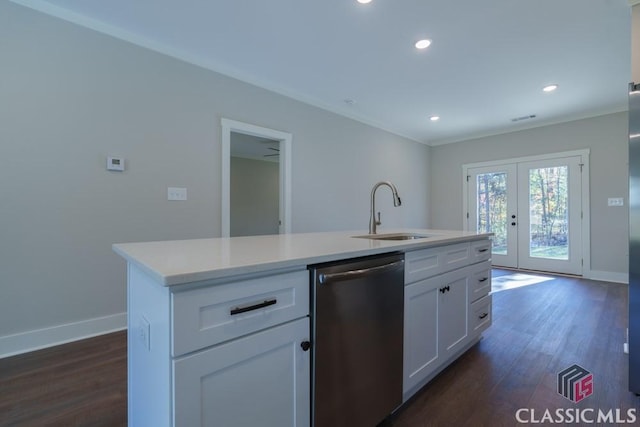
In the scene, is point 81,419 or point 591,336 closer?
point 81,419

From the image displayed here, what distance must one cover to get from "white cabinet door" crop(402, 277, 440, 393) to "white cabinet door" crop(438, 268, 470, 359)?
0.07 meters

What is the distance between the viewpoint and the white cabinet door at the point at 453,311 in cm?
177

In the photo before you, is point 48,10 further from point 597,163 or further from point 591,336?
point 597,163

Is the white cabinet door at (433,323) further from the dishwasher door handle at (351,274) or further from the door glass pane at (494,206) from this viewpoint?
the door glass pane at (494,206)

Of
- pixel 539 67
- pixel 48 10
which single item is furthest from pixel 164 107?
pixel 539 67

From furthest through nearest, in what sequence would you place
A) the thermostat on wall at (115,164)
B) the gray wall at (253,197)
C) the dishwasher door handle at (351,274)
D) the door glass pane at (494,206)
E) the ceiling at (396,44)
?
the gray wall at (253,197) < the door glass pane at (494,206) < the thermostat on wall at (115,164) < the ceiling at (396,44) < the dishwasher door handle at (351,274)

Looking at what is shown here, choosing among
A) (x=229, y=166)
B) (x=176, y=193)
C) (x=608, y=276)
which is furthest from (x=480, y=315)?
(x=608, y=276)

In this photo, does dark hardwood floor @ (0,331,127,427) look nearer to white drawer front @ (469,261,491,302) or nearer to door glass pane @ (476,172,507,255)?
white drawer front @ (469,261,491,302)

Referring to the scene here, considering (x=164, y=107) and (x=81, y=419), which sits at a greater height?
(x=164, y=107)

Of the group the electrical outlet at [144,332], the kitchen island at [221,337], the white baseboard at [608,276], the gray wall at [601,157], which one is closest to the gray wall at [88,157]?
the kitchen island at [221,337]

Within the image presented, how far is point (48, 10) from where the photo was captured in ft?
7.33

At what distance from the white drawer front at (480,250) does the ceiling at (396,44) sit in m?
1.82

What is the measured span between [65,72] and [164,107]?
72cm

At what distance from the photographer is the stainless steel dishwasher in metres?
1.10
